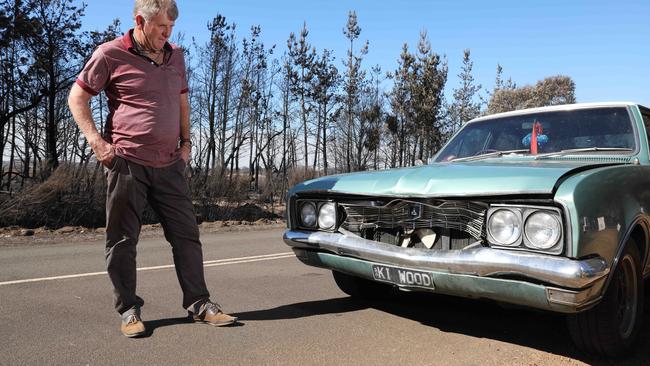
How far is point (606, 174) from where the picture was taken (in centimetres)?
314

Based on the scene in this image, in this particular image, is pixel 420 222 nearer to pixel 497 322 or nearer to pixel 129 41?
pixel 497 322

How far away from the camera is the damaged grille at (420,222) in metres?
3.24

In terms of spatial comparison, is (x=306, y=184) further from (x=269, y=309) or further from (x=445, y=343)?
(x=445, y=343)

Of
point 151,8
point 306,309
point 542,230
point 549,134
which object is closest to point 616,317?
point 542,230

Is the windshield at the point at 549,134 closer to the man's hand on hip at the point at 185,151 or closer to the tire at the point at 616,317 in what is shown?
the tire at the point at 616,317

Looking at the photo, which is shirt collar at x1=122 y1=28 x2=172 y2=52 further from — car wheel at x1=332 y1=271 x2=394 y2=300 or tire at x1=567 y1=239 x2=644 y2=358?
tire at x1=567 y1=239 x2=644 y2=358

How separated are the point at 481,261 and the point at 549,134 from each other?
2.04 m

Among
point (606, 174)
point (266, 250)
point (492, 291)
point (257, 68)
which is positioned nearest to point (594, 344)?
point (492, 291)

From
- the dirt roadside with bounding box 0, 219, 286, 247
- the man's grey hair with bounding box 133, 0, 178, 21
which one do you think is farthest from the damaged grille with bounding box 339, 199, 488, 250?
the dirt roadside with bounding box 0, 219, 286, 247

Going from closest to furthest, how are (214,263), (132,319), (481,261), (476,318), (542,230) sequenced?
1. (542,230)
2. (481,261)
3. (132,319)
4. (476,318)
5. (214,263)

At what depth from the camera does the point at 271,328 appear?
3822 mm

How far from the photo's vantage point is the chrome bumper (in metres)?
2.73

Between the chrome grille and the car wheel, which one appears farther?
the car wheel

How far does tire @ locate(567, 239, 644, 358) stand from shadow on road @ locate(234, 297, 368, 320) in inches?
72.5
